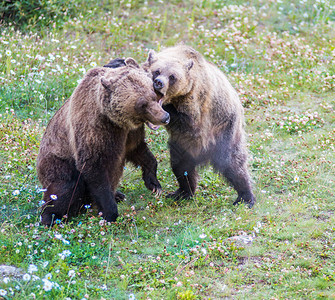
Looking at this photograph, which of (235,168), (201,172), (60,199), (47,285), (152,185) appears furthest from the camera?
(201,172)

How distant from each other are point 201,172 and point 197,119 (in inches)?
46.1

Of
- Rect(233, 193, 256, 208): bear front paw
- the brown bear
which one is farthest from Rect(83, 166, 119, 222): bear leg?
Rect(233, 193, 256, 208): bear front paw

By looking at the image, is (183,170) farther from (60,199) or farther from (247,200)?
(60,199)

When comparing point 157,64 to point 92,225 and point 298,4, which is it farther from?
Answer: point 298,4

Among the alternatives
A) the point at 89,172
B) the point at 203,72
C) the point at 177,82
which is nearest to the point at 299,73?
the point at 203,72

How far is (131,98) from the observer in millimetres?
4852

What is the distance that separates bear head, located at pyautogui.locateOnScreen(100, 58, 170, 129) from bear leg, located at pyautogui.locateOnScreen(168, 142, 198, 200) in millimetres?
944

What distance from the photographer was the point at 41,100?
7691mm

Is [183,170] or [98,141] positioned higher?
[98,141]

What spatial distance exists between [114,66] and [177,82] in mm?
792

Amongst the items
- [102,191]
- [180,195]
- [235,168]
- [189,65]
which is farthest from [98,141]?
[235,168]

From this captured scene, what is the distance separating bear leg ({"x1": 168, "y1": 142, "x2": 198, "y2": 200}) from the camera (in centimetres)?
588

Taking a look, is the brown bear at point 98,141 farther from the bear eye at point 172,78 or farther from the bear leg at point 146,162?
the bear eye at point 172,78

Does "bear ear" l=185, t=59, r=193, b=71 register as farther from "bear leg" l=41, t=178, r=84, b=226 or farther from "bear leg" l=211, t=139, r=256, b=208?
"bear leg" l=41, t=178, r=84, b=226
